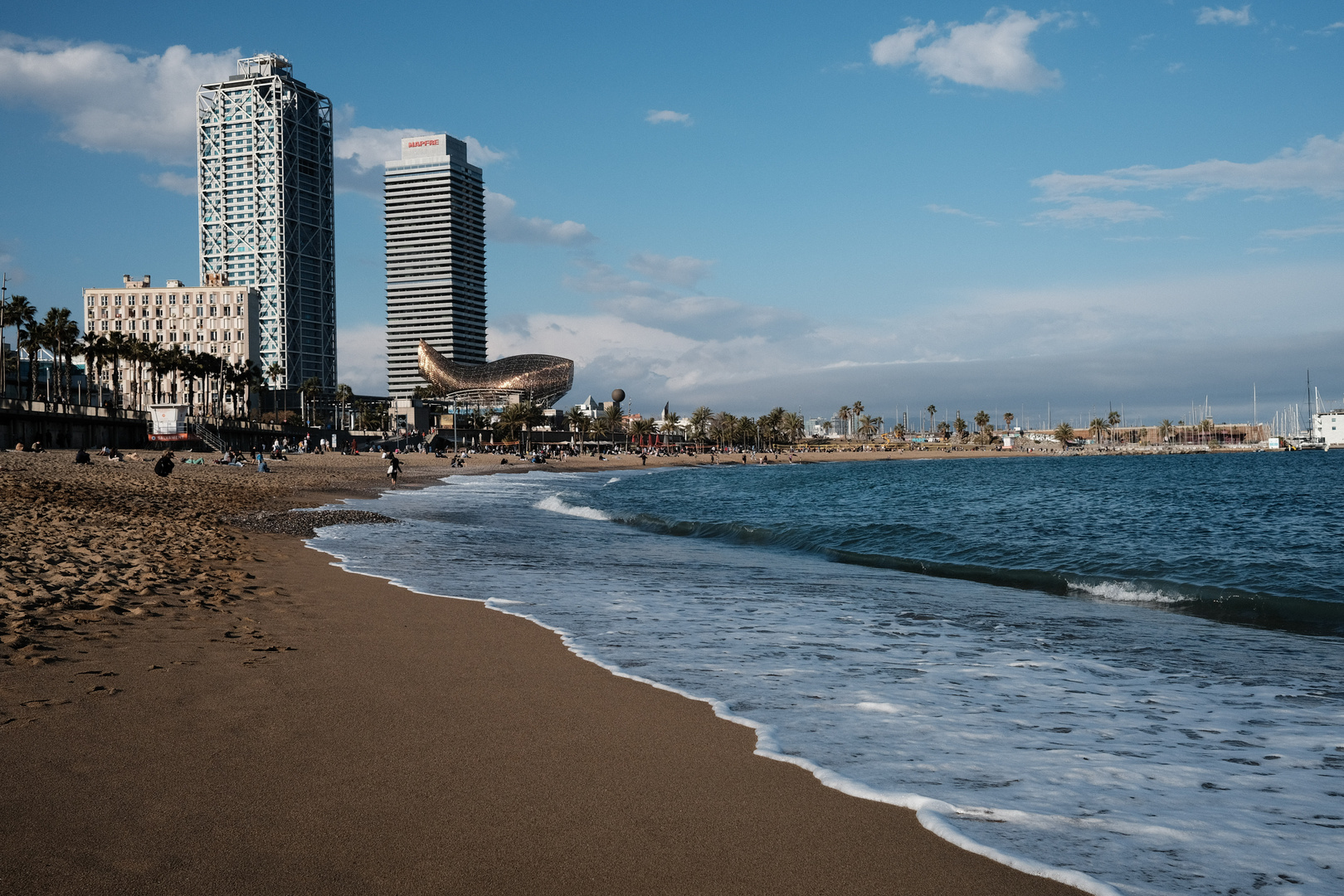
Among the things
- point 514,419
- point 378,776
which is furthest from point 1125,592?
point 514,419

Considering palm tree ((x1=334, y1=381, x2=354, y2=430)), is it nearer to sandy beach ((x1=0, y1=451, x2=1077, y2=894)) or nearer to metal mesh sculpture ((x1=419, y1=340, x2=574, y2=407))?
metal mesh sculpture ((x1=419, y1=340, x2=574, y2=407))

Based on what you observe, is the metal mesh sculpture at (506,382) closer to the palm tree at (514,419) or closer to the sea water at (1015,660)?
the palm tree at (514,419)

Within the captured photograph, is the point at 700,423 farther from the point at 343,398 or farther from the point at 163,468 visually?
the point at 163,468

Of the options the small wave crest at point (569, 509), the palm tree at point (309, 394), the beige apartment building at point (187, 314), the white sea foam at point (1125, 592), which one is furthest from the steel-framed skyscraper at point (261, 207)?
the white sea foam at point (1125, 592)

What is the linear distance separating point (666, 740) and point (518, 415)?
14179 centimetres

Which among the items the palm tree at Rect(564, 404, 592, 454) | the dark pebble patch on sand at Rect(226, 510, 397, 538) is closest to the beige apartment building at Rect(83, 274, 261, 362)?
the palm tree at Rect(564, 404, 592, 454)

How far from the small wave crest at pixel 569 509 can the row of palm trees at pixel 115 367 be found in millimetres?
49129

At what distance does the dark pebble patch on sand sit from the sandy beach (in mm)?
9533

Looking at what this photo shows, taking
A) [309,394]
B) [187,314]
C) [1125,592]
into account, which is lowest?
[1125,592]

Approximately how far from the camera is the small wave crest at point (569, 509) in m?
27.4

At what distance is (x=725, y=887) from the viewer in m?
3.11

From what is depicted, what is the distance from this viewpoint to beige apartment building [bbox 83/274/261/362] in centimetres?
14688

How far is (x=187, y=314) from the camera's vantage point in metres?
149

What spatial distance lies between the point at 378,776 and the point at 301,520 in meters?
17.4
